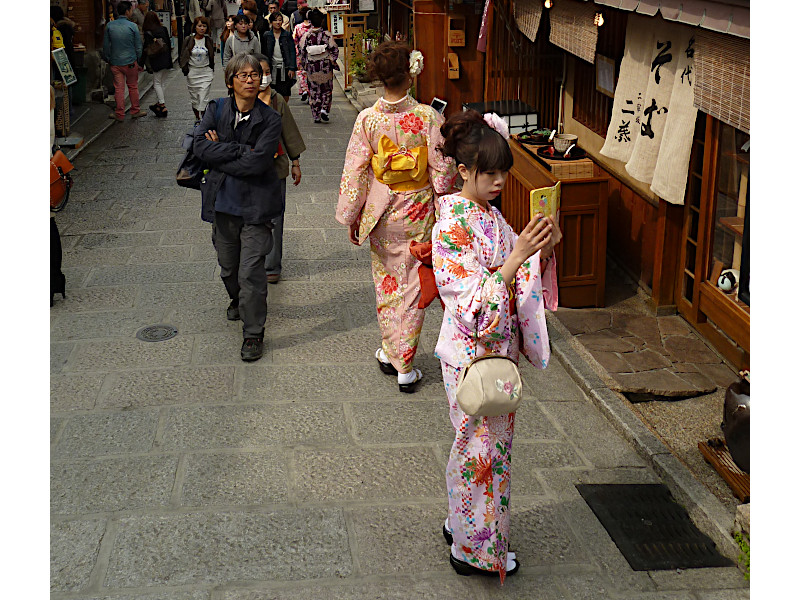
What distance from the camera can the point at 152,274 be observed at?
9.09 meters

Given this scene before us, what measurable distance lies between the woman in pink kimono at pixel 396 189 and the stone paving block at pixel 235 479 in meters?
1.40

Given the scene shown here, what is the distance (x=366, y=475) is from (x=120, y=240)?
19.5 feet

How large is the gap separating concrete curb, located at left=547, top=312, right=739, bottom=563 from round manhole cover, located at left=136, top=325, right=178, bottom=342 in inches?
126

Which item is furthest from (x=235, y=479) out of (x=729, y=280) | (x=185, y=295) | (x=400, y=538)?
(x=729, y=280)

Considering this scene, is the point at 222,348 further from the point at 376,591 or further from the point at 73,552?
the point at 376,591

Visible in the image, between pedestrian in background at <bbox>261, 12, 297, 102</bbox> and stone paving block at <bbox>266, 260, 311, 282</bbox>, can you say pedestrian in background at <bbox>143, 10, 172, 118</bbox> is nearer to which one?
pedestrian in background at <bbox>261, 12, 297, 102</bbox>

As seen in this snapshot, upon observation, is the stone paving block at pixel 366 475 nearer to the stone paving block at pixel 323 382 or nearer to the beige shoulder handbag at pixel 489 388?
the stone paving block at pixel 323 382

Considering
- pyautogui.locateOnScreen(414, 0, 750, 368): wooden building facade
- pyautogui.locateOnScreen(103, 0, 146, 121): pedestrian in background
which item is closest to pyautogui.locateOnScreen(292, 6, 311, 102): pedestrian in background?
pyautogui.locateOnScreen(103, 0, 146, 121): pedestrian in background

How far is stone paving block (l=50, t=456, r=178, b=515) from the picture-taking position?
505cm

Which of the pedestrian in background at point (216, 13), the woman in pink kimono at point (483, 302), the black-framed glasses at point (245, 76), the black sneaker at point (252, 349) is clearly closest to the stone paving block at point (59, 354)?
the black sneaker at point (252, 349)

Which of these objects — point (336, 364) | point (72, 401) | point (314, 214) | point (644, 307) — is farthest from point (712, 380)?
point (314, 214)

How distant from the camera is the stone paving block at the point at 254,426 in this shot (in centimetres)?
579

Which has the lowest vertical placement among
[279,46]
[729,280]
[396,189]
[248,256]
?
[729,280]

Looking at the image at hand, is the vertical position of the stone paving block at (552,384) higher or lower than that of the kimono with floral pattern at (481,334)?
lower
